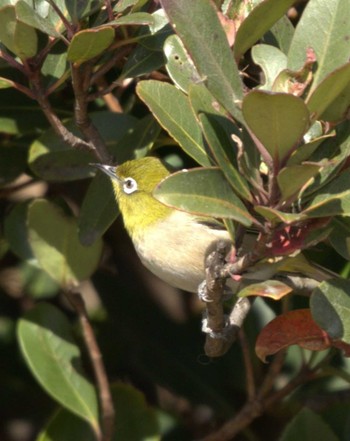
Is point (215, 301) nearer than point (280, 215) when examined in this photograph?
No

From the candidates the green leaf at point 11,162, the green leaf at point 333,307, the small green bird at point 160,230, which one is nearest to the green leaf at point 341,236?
the green leaf at point 333,307

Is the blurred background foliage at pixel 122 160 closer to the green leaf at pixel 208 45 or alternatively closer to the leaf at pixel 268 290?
the green leaf at pixel 208 45

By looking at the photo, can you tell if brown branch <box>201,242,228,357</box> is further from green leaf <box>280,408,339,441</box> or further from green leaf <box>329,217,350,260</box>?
green leaf <box>280,408,339,441</box>

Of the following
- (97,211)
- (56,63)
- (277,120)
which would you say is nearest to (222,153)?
(277,120)

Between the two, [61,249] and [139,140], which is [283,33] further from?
[61,249]

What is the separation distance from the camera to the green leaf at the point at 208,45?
2.17 metres

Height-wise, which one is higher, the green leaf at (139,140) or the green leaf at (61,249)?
the green leaf at (139,140)

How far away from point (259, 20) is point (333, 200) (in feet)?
1.51

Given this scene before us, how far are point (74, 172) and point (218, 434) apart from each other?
108 centimetres

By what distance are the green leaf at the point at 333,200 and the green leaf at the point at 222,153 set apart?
0.49 ft

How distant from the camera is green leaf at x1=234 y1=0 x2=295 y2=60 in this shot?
228 centimetres

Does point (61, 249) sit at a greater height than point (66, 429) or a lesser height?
greater

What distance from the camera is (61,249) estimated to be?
374 cm

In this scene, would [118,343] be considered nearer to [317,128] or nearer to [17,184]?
[17,184]
